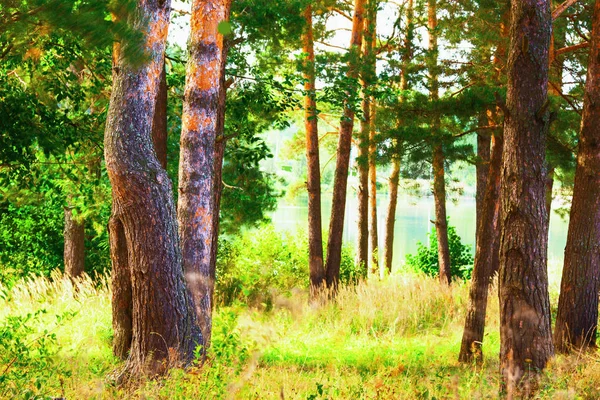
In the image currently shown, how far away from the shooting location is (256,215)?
17031mm

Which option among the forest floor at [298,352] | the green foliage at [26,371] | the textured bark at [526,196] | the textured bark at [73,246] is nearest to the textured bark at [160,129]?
the forest floor at [298,352]

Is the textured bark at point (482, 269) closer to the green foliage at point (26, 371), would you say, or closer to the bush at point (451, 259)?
the green foliage at point (26, 371)

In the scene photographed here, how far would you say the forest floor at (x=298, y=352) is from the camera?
511cm

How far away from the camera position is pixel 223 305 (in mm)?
15023

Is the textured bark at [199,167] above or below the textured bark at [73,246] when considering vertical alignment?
above

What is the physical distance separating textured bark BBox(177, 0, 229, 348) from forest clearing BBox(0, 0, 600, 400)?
0.9 inches

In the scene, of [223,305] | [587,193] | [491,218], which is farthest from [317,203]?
[587,193]

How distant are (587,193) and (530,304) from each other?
9.01ft

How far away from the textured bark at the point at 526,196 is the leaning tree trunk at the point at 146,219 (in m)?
3.12

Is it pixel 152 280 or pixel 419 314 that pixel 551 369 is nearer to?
pixel 152 280

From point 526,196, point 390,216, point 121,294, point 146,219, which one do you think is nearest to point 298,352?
point 121,294

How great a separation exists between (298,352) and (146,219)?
439 centimetres

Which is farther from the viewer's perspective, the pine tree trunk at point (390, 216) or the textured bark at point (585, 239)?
the pine tree trunk at point (390, 216)

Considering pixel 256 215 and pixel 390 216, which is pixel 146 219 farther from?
pixel 390 216
